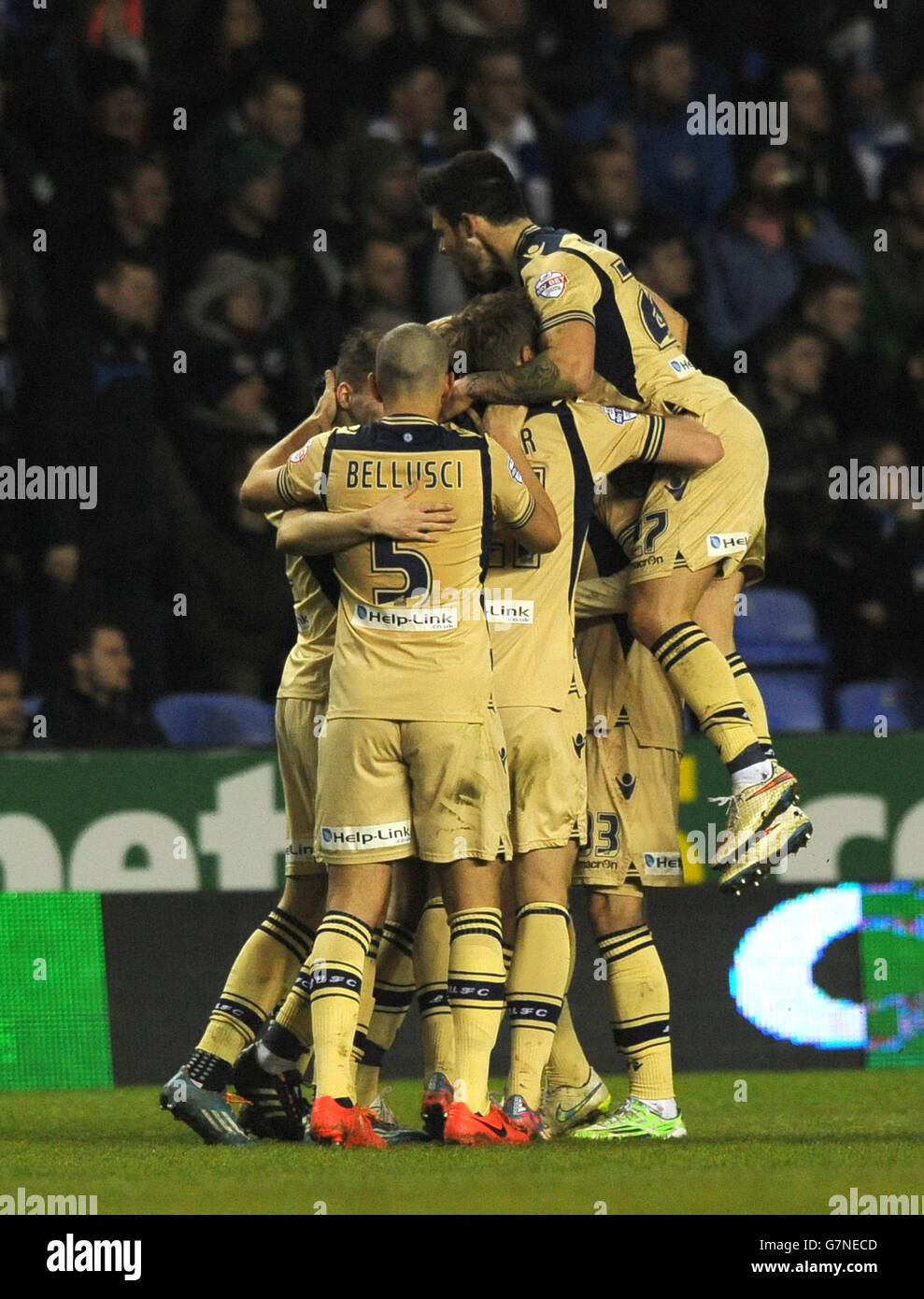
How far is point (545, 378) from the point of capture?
625 cm

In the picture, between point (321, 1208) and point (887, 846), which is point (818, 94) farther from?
point (321, 1208)

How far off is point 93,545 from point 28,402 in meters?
0.78

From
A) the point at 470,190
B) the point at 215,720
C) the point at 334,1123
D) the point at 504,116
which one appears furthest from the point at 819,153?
the point at 334,1123

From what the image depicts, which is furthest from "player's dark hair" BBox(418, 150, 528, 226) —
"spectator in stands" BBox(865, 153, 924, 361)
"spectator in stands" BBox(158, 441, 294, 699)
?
"spectator in stands" BBox(865, 153, 924, 361)

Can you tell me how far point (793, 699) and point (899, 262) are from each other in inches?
107

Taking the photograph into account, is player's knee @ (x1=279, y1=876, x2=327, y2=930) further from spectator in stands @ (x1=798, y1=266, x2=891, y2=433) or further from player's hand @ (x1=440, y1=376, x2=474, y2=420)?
spectator in stands @ (x1=798, y1=266, x2=891, y2=433)

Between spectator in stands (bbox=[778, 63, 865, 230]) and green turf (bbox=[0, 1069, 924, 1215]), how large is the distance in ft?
18.3

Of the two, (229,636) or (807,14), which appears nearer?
(229,636)

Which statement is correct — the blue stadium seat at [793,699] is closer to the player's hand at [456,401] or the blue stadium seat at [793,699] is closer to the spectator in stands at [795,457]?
the spectator in stands at [795,457]

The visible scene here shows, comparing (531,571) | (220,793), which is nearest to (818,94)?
(220,793)

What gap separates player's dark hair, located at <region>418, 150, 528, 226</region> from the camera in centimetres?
671

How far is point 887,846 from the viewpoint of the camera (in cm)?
862

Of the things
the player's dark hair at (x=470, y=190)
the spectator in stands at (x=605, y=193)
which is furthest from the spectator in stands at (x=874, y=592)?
the player's dark hair at (x=470, y=190)

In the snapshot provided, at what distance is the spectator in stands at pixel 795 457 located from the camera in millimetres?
10180
